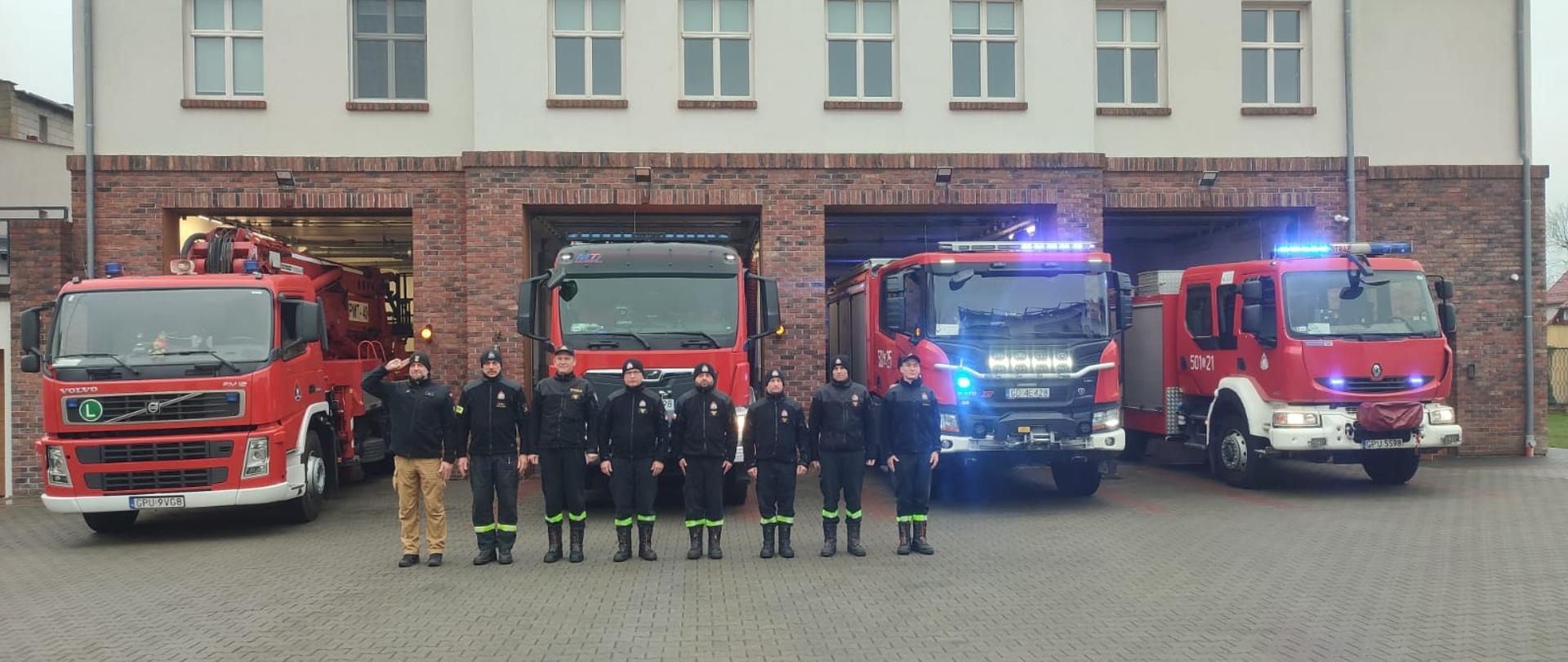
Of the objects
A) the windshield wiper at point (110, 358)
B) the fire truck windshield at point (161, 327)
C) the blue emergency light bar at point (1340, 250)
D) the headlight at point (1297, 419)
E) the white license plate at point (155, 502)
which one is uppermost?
the blue emergency light bar at point (1340, 250)

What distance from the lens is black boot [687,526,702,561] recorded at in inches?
362

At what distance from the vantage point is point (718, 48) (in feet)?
50.9

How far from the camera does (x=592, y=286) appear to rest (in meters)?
11.4

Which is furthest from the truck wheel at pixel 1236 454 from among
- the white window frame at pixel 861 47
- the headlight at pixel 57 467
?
the headlight at pixel 57 467

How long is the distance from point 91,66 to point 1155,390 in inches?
600

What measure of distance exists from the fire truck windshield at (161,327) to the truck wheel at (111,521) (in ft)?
5.98

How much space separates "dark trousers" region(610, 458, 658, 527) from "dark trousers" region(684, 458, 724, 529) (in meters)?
0.32

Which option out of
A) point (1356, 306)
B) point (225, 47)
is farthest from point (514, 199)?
point (1356, 306)

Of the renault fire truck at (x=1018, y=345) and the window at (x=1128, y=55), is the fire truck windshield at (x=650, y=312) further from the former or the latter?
the window at (x=1128, y=55)

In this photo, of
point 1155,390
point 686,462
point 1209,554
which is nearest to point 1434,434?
point 1155,390

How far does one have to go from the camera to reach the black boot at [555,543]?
9.12m

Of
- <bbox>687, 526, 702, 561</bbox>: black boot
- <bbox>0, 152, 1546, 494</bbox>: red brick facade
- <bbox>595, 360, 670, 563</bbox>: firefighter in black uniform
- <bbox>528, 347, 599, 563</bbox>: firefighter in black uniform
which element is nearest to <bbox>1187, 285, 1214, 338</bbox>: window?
<bbox>0, 152, 1546, 494</bbox>: red brick facade

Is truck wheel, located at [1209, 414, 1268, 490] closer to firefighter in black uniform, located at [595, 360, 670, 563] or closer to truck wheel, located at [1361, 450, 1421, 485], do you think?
truck wheel, located at [1361, 450, 1421, 485]

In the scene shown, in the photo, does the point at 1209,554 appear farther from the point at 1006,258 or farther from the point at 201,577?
the point at 201,577
